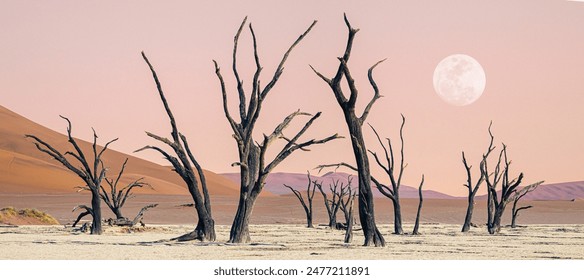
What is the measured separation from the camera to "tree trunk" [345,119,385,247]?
24344mm

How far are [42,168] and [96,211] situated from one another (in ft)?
→ 229

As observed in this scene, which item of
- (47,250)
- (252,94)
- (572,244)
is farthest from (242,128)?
(572,244)

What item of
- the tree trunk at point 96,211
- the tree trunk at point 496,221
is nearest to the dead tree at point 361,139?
the tree trunk at point 96,211

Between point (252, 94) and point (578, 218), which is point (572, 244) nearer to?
point (252, 94)

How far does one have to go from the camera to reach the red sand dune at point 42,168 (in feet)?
295

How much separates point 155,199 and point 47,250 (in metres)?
53.9

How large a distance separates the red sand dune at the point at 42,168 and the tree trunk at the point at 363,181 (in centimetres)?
6504

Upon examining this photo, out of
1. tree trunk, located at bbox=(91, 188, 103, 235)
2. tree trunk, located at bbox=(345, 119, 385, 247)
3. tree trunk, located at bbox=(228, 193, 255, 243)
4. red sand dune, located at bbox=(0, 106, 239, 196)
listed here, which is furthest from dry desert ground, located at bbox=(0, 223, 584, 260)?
red sand dune, located at bbox=(0, 106, 239, 196)

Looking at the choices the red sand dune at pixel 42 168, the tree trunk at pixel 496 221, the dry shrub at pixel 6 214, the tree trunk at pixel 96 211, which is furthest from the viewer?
the red sand dune at pixel 42 168

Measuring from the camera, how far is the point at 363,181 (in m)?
24.5

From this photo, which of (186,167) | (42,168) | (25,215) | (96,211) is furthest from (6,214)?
(42,168)

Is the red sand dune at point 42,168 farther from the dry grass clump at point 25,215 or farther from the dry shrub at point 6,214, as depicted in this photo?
the dry shrub at point 6,214

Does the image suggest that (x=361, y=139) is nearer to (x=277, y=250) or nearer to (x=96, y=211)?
(x=277, y=250)

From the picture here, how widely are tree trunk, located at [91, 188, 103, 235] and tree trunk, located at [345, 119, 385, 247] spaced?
10499 mm
